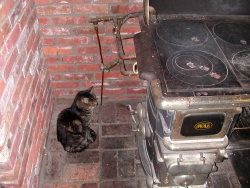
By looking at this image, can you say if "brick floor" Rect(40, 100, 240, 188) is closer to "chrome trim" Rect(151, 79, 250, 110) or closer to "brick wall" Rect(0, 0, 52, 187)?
"brick wall" Rect(0, 0, 52, 187)

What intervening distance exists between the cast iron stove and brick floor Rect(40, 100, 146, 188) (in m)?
0.36

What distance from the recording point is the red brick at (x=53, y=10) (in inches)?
88.1

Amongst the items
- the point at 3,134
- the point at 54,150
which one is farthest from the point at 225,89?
the point at 54,150

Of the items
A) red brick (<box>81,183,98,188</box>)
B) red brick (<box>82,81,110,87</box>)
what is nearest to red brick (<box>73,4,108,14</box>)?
red brick (<box>82,81,110,87</box>)

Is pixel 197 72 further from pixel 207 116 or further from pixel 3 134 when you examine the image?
pixel 3 134

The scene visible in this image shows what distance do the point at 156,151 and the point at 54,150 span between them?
1.22 m

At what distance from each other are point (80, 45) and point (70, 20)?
283 millimetres

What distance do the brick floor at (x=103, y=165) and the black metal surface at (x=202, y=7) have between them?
4.49 ft

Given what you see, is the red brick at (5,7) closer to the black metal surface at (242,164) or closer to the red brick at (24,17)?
the red brick at (24,17)

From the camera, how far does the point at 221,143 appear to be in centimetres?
154

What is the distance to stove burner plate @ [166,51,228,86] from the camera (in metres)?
1.34

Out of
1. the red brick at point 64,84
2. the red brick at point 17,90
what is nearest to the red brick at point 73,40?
the red brick at point 64,84

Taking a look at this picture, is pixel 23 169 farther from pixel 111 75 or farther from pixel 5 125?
pixel 111 75

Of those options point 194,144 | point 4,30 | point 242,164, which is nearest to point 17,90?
point 4,30
